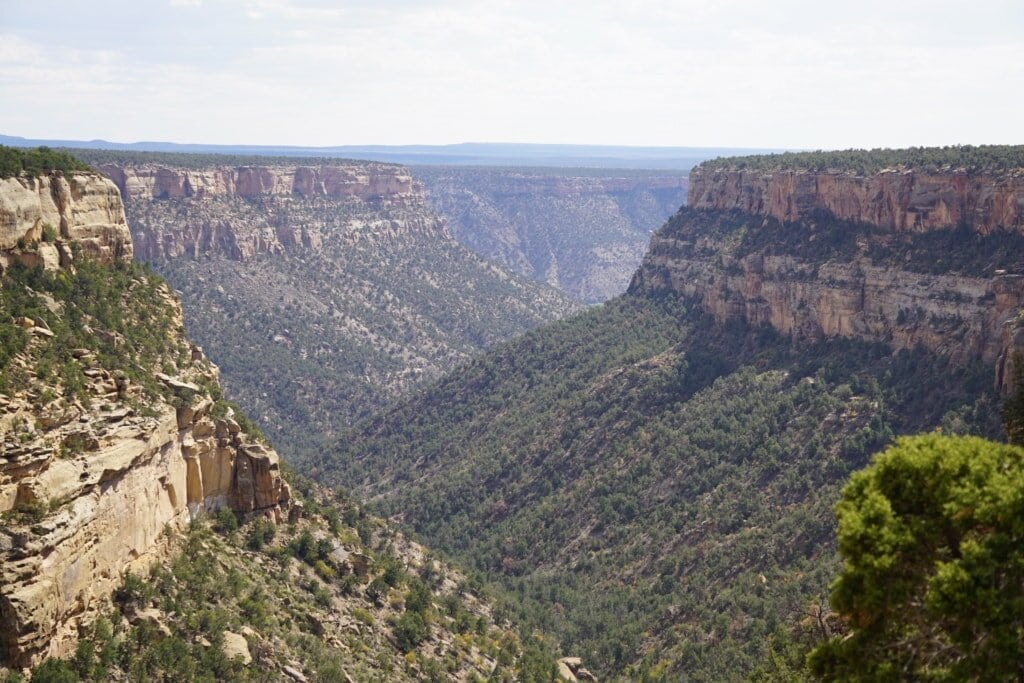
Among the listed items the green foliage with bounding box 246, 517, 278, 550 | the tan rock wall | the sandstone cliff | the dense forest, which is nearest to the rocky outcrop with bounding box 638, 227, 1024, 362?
the dense forest

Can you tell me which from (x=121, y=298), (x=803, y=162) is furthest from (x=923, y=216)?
(x=121, y=298)

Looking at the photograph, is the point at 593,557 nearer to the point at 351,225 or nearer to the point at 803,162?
the point at 803,162

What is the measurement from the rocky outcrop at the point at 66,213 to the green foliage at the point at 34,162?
0.36m

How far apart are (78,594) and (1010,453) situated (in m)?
27.2

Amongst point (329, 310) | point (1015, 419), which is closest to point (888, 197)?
point (1015, 419)

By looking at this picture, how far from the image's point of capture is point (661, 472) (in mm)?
78812

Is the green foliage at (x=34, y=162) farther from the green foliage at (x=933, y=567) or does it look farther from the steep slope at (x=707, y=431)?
the green foliage at (x=933, y=567)

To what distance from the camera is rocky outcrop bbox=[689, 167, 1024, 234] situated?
71250 millimetres

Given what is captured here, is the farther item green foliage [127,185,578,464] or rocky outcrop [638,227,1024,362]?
green foliage [127,185,578,464]

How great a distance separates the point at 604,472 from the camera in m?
82.0

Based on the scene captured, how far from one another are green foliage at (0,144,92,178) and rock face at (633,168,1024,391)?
4377cm

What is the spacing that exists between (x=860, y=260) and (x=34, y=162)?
2204 inches

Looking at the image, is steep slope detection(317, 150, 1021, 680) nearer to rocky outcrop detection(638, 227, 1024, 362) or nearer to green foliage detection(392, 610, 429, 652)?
rocky outcrop detection(638, 227, 1024, 362)

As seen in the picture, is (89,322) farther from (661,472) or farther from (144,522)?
(661,472)
